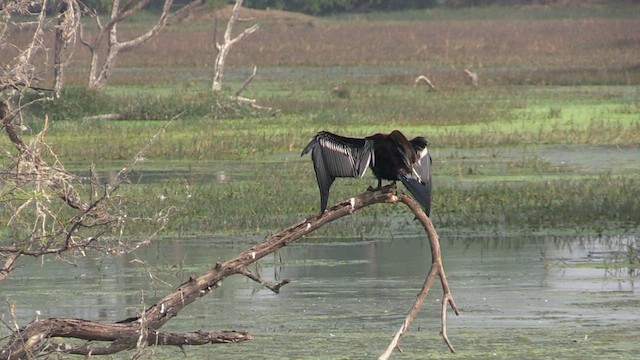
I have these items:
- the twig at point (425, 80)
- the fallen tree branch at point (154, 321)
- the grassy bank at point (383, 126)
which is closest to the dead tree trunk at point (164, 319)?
the fallen tree branch at point (154, 321)

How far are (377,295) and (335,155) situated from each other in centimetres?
355

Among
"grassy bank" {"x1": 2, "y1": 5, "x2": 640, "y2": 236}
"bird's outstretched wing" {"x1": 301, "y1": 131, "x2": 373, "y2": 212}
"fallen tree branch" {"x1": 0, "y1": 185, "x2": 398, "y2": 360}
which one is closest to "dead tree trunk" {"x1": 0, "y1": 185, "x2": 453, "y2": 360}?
"fallen tree branch" {"x1": 0, "y1": 185, "x2": 398, "y2": 360}

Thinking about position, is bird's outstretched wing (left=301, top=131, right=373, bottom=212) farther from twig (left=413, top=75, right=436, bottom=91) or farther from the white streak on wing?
twig (left=413, top=75, right=436, bottom=91)

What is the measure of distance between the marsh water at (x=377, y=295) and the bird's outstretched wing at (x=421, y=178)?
1.68 m

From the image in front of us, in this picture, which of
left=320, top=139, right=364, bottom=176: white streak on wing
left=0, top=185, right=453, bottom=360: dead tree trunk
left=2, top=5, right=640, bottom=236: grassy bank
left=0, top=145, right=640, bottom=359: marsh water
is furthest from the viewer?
left=2, top=5, right=640, bottom=236: grassy bank

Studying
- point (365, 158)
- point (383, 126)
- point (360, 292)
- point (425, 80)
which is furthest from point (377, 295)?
point (425, 80)

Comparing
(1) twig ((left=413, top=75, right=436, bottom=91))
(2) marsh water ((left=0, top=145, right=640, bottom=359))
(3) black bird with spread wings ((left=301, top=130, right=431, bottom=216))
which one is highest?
(1) twig ((left=413, top=75, right=436, bottom=91))

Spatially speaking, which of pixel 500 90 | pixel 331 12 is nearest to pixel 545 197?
pixel 500 90

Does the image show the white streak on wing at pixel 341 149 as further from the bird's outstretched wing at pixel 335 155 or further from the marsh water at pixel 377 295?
the marsh water at pixel 377 295

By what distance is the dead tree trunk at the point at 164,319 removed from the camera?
656cm

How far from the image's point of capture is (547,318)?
30.5 feet

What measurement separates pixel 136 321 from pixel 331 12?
52.9 metres

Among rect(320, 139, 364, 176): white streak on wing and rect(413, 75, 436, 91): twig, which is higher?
rect(413, 75, 436, 91): twig

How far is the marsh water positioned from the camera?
28.2ft
